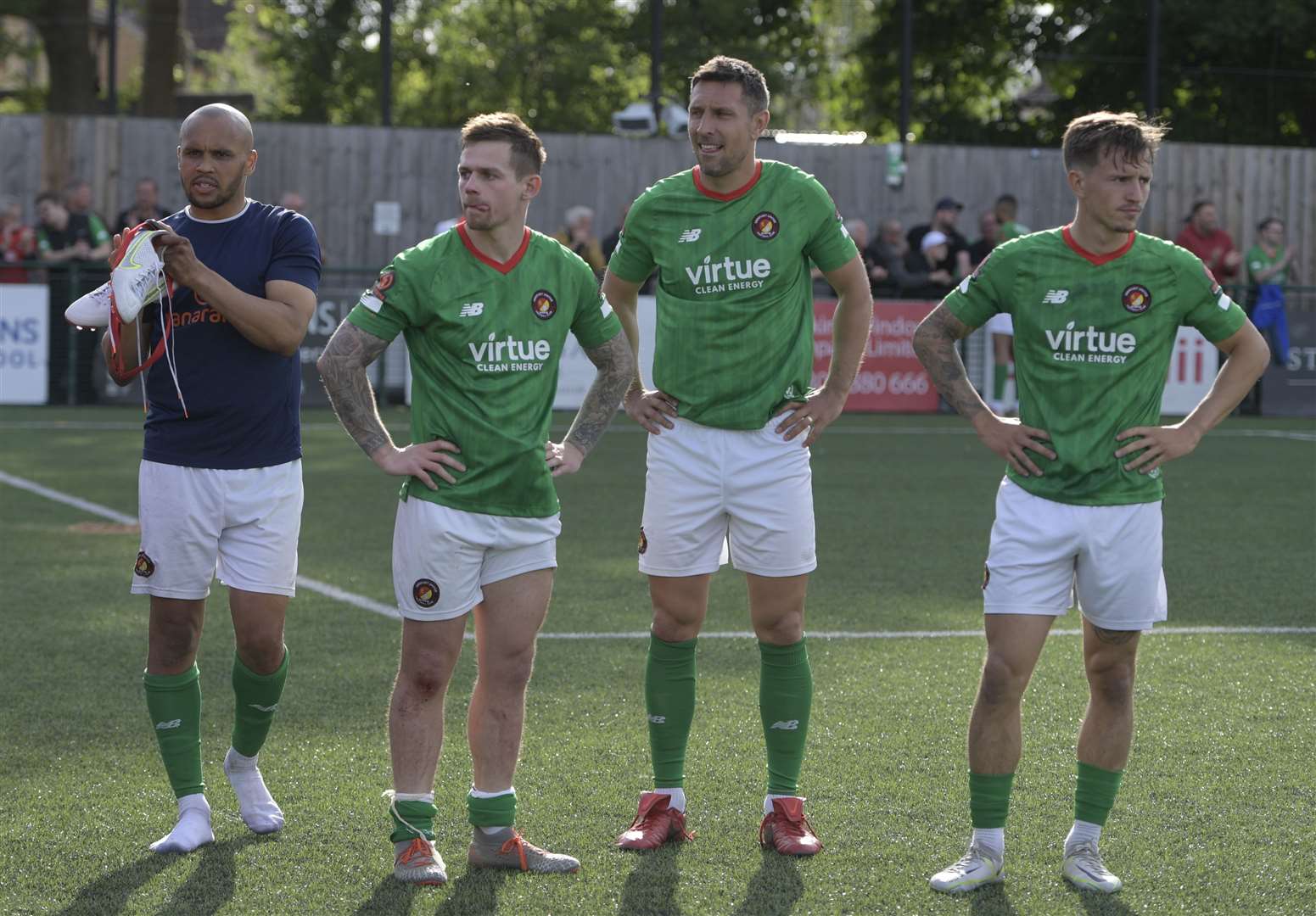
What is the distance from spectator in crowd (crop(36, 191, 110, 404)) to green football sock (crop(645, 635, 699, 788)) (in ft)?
47.1

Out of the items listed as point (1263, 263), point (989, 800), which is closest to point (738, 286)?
point (989, 800)

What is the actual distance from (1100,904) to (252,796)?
2.34 metres

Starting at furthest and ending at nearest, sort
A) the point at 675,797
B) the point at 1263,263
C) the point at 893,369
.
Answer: the point at 1263,263 < the point at 893,369 < the point at 675,797

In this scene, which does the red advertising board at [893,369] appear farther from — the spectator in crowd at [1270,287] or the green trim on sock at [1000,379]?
the spectator in crowd at [1270,287]

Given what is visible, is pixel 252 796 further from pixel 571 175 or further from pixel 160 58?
pixel 160 58

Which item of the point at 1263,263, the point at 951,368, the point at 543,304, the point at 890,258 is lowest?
the point at 951,368

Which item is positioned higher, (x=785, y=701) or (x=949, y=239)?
(x=949, y=239)

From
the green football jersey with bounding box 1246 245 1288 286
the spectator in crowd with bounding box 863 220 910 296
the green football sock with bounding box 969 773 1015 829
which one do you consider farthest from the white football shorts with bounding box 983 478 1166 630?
the green football jersey with bounding box 1246 245 1288 286

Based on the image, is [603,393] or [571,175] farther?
[571,175]

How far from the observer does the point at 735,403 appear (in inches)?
197

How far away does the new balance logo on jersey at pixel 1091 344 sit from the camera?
4594 mm

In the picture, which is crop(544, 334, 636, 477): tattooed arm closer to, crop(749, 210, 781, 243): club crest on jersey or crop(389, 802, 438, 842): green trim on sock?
crop(749, 210, 781, 243): club crest on jersey

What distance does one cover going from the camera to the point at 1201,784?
550 centimetres

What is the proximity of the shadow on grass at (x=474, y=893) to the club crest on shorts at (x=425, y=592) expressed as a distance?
28.1 inches
